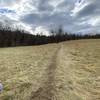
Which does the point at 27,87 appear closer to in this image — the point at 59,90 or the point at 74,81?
the point at 59,90

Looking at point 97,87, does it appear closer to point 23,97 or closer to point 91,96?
point 91,96

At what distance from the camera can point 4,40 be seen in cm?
8088

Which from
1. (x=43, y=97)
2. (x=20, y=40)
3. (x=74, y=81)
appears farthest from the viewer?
(x=20, y=40)

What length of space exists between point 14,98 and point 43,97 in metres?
1.16

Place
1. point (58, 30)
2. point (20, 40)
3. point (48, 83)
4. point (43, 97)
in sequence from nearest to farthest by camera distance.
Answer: point (43, 97), point (48, 83), point (20, 40), point (58, 30)

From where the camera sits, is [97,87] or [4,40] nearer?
[97,87]

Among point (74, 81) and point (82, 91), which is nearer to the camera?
point (82, 91)

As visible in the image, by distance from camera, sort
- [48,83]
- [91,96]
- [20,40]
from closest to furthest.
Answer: [91,96] < [48,83] < [20,40]

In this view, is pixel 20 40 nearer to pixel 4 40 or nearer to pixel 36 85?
pixel 4 40

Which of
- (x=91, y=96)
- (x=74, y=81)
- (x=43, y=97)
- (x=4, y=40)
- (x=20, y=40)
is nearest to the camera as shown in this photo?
(x=43, y=97)

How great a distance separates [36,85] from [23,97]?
4.87ft

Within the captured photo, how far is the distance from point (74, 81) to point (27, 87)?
2.36 m

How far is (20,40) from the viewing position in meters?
90.2

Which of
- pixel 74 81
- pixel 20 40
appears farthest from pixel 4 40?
pixel 74 81
